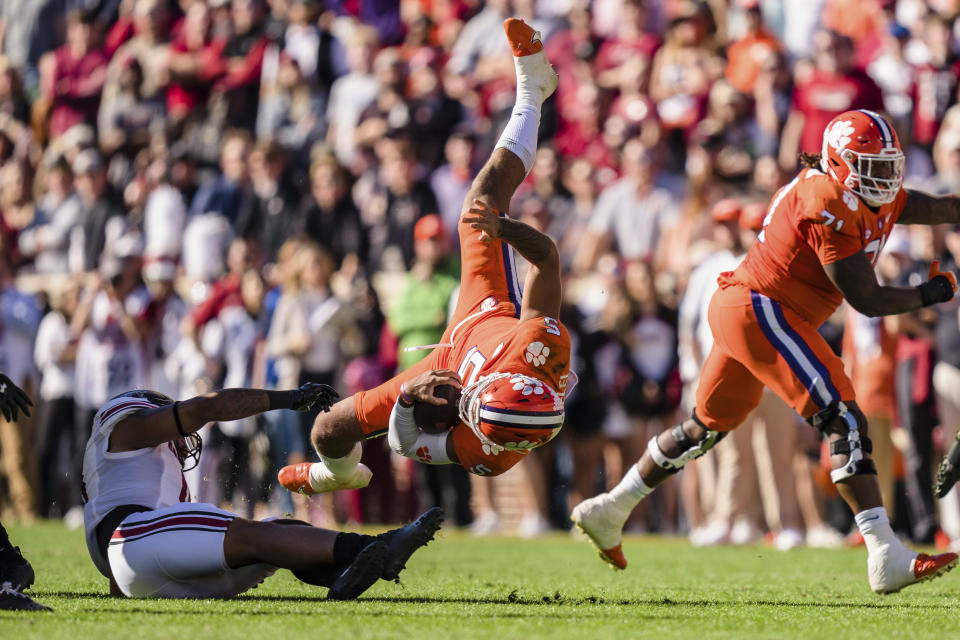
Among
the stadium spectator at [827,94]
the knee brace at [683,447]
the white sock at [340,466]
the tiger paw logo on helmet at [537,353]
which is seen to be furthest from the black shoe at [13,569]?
the stadium spectator at [827,94]

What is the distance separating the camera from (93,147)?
1622 cm

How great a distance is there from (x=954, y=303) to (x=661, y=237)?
9.22 ft

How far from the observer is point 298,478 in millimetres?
7465

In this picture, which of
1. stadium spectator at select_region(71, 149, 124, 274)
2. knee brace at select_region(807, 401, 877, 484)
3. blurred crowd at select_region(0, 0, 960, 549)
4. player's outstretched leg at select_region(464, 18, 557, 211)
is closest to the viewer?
knee brace at select_region(807, 401, 877, 484)

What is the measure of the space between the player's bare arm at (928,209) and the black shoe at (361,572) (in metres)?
3.13

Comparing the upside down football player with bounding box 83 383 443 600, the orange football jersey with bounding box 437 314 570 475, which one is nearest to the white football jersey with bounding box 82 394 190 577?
the upside down football player with bounding box 83 383 443 600

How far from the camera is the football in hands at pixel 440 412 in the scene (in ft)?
21.0

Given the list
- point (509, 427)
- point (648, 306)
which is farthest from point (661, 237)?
point (509, 427)

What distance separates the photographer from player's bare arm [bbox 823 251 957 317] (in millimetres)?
6504

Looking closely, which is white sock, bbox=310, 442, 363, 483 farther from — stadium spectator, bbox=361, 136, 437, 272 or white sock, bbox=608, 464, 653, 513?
stadium spectator, bbox=361, 136, 437, 272

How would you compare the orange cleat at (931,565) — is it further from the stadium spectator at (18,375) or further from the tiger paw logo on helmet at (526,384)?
the stadium spectator at (18,375)

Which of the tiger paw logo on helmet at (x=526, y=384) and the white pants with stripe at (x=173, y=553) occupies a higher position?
the tiger paw logo on helmet at (x=526, y=384)

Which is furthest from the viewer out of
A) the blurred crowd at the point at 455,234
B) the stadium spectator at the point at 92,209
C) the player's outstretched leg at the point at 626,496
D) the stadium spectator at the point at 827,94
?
the stadium spectator at the point at 92,209

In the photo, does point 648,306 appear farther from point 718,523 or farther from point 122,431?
point 122,431
